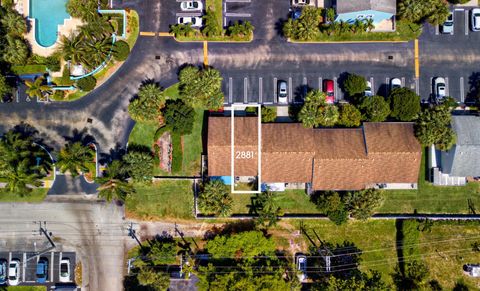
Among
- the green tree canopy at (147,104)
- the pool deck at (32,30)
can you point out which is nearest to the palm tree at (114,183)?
the green tree canopy at (147,104)

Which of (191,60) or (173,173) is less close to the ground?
(191,60)

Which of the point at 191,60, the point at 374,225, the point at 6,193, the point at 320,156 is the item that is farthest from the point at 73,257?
the point at 374,225

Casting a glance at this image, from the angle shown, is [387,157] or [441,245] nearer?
[387,157]

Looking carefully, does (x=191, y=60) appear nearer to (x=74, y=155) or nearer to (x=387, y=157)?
(x=74, y=155)

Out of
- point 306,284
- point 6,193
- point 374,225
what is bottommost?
point 306,284

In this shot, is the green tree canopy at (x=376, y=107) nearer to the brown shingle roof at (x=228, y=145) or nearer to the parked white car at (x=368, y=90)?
the parked white car at (x=368, y=90)

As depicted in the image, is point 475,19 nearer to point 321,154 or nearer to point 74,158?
point 321,154

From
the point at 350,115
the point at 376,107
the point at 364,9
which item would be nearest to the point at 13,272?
the point at 350,115
